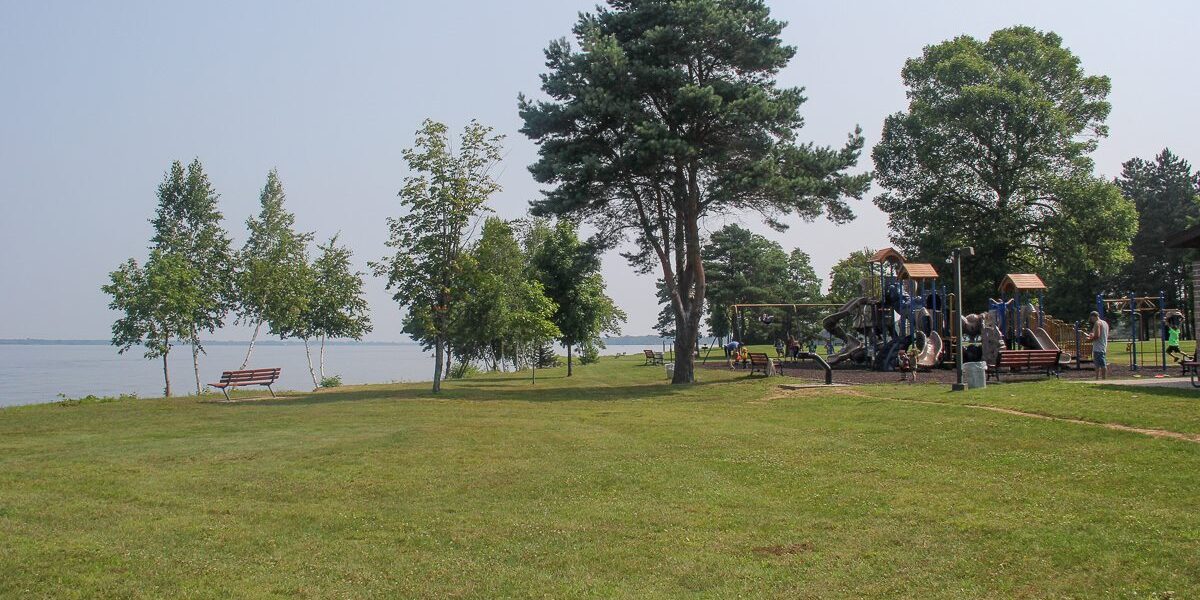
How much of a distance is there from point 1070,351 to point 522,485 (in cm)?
3087

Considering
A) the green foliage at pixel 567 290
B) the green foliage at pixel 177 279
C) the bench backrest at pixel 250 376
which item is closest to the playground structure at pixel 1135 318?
the green foliage at pixel 567 290

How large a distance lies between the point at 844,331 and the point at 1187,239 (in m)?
24.7

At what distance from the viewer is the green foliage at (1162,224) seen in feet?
230

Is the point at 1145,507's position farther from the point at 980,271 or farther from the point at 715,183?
the point at 980,271

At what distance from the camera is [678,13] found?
29406 millimetres

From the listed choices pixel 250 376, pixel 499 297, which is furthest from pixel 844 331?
pixel 250 376

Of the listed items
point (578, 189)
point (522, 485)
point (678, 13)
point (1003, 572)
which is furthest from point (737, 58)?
point (1003, 572)

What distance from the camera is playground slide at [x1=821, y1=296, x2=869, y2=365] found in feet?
133

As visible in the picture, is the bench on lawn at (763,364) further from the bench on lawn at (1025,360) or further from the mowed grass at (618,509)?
the mowed grass at (618,509)

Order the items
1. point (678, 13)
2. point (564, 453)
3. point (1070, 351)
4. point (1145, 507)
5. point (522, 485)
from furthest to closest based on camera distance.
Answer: point (1070, 351)
point (678, 13)
point (564, 453)
point (522, 485)
point (1145, 507)

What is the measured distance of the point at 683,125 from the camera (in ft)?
103

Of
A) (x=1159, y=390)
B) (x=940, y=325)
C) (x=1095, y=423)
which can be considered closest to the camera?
(x=1095, y=423)

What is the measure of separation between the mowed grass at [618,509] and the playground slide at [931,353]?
16.7m

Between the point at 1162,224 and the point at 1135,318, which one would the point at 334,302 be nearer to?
the point at 1135,318
